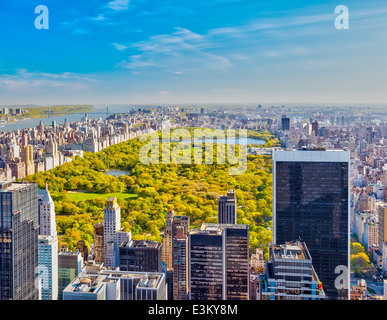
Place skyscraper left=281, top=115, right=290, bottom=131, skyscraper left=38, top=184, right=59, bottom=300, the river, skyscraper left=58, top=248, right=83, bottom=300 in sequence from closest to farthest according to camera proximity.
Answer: skyscraper left=38, top=184, right=59, bottom=300 < skyscraper left=58, top=248, right=83, bottom=300 < the river < skyscraper left=281, top=115, right=290, bottom=131

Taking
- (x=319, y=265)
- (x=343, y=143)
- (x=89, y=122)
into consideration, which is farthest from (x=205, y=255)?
(x=89, y=122)

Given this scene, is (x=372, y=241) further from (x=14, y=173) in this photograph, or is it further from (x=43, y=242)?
(x=14, y=173)

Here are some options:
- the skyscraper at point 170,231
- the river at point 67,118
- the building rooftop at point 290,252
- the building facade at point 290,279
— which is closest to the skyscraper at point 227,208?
the skyscraper at point 170,231

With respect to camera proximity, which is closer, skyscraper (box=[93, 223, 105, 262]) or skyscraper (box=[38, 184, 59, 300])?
skyscraper (box=[38, 184, 59, 300])

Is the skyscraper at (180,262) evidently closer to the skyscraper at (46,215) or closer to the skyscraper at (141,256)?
the skyscraper at (141,256)

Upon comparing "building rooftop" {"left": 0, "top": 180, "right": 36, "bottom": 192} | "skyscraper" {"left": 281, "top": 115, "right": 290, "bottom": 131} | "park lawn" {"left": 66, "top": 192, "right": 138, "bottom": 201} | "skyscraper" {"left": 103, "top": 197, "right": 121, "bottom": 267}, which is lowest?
"skyscraper" {"left": 103, "top": 197, "right": 121, "bottom": 267}

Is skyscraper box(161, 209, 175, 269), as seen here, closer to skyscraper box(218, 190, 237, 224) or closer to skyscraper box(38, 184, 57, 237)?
skyscraper box(218, 190, 237, 224)

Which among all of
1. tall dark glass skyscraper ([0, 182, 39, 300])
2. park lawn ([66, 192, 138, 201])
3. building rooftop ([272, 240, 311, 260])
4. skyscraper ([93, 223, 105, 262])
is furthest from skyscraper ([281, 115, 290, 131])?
tall dark glass skyscraper ([0, 182, 39, 300])
